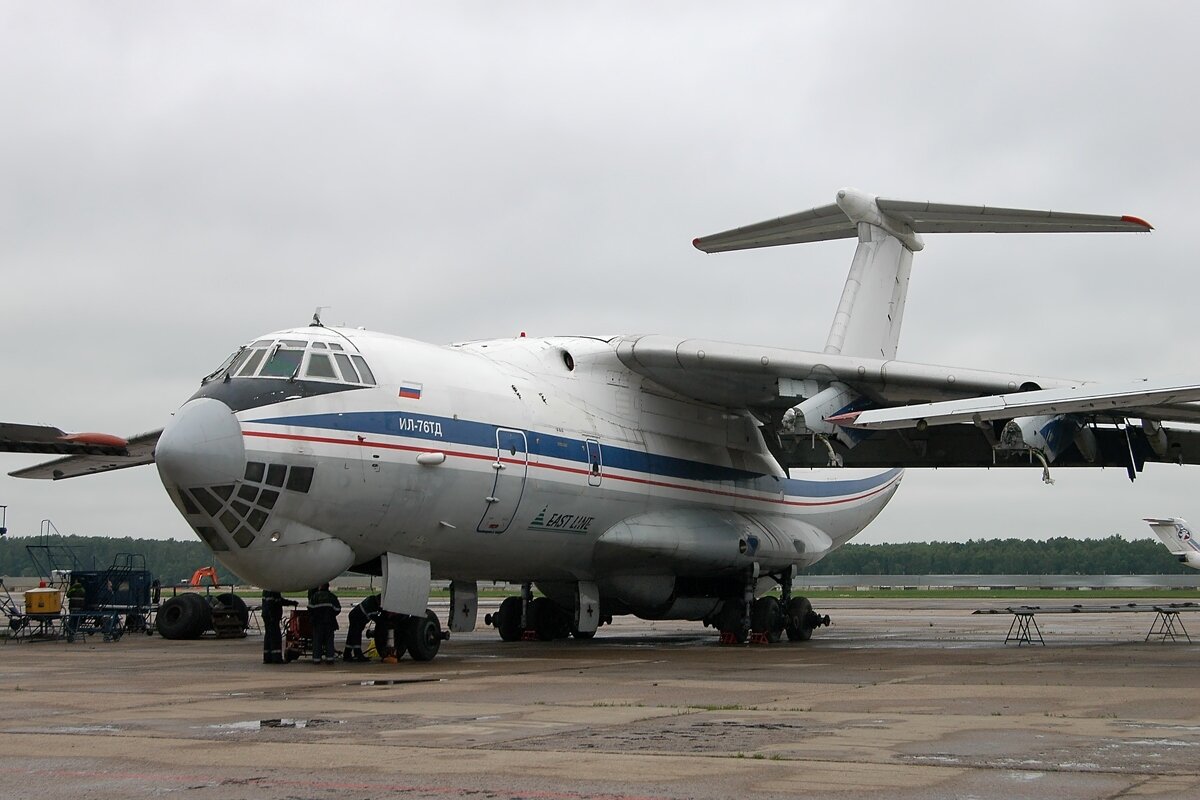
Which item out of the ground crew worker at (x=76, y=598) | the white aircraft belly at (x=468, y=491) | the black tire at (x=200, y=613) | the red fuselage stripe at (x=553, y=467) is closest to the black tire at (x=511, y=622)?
the white aircraft belly at (x=468, y=491)

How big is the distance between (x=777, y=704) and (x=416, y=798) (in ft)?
15.5

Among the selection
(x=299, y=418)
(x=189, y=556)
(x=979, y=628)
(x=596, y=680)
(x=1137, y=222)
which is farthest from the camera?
(x=189, y=556)

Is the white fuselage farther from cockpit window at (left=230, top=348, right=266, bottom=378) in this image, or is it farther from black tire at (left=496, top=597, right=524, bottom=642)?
black tire at (left=496, top=597, right=524, bottom=642)

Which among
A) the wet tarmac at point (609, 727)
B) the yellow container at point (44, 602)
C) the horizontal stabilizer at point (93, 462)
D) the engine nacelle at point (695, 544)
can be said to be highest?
the horizontal stabilizer at point (93, 462)

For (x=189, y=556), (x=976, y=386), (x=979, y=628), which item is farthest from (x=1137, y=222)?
(x=189, y=556)

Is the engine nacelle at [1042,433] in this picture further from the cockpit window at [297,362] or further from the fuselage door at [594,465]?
the cockpit window at [297,362]

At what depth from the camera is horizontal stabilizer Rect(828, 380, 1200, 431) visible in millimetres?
14289

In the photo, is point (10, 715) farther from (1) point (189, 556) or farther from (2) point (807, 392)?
(1) point (189, 556)

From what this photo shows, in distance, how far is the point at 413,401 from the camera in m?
15.6

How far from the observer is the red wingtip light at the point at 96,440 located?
22.9 meters

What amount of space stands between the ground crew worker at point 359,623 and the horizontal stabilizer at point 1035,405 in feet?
20.5

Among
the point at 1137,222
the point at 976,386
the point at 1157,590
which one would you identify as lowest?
the point at 1157,590

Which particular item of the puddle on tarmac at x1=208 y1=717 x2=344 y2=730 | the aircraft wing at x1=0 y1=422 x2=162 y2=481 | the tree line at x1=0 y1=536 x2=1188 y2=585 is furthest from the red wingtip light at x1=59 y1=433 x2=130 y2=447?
the tree line at x1=0 y1=536 x2=1188 y2=585

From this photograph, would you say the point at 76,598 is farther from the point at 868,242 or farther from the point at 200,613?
the point at 868,242
